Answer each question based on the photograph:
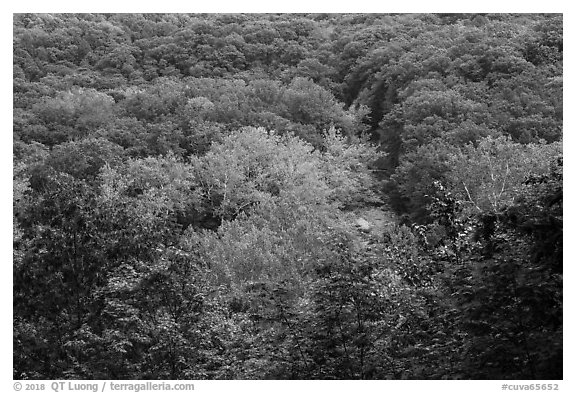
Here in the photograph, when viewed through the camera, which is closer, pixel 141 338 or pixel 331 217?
pixel 141 338

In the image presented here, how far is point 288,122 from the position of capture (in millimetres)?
35312

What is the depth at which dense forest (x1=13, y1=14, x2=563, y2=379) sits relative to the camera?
10.3 metres

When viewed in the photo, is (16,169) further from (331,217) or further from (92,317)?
(92,317)

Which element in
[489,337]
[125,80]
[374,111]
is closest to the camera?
[489,337]

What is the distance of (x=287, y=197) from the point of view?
1134 inches

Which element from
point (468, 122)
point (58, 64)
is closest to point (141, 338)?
point (468, 122)

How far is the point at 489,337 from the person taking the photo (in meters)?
9.17

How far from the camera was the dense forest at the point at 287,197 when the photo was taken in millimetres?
10328

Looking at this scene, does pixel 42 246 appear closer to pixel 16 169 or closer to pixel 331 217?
pixel 16 169

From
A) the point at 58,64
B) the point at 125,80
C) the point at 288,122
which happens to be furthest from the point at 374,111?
the point at 58,64

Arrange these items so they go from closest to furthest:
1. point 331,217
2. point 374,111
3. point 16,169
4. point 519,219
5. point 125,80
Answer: point 519,219
point 16,169
point 331,217
point 374,111
point 125,80
